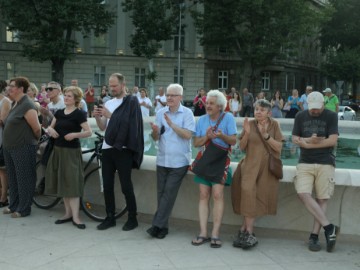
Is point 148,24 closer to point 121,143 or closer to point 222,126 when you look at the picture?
point 121,143

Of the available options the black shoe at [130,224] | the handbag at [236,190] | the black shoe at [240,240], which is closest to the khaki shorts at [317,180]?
the handbag at [236,190]

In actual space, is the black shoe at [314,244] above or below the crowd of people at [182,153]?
below

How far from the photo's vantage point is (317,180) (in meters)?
5.34

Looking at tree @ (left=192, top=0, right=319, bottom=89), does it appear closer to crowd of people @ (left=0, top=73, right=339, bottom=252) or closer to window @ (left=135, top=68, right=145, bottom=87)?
window @ (left=135, top=68, right=145, bottom=87)

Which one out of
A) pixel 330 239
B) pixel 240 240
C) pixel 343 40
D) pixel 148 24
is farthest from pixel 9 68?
pixel 330 239

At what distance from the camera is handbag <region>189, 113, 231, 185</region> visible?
213 inches

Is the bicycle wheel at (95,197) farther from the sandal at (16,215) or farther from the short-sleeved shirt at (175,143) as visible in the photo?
the short-sleeved shirt at (175,143)

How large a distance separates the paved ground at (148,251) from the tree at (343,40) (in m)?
51.6

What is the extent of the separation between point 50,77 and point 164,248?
45.0 metres

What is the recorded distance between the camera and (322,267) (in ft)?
15.9

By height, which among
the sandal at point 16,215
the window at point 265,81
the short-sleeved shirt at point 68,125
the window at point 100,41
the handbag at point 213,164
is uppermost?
the window at point 100,41

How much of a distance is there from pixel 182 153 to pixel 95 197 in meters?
1.80

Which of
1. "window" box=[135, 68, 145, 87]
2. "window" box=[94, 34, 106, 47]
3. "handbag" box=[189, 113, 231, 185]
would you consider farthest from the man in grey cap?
"window" box=[94, 34, 106, 47]

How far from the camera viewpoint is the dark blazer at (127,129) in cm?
573
